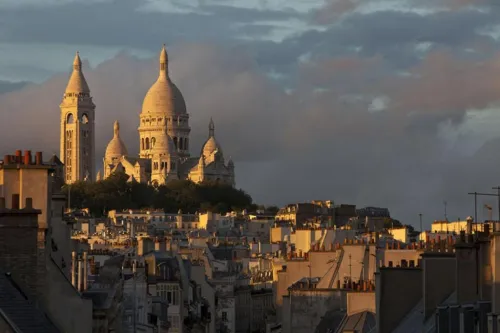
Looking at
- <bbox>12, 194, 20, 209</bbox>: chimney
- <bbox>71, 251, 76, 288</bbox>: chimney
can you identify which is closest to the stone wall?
<bbox>71, 251, 76, 288</bbox>: chimney

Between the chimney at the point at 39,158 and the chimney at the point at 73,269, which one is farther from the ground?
the chimney at the point at 39,158

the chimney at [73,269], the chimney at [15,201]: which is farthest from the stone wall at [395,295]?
the chimney at [15,201]

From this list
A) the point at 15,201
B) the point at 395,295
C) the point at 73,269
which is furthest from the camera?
the point at 73,269

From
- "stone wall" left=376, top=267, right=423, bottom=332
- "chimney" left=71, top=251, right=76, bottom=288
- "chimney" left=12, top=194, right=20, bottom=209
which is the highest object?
"chimney" left=12, top=194, right=20, bottom=209

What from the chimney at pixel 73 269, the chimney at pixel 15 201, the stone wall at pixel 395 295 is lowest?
the stone wall at pixel 395 295

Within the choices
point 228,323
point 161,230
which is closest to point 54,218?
point 228,323

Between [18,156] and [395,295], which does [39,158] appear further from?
[395,295]

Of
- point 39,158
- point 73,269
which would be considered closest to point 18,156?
point 39,158

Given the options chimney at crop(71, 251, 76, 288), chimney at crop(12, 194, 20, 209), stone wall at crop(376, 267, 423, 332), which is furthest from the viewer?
chimney at crop(71, 251, 76, 288)

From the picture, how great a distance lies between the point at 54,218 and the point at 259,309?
3386 inches

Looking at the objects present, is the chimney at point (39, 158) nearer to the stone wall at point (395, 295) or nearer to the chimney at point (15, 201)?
the chimney at point (15, 201)

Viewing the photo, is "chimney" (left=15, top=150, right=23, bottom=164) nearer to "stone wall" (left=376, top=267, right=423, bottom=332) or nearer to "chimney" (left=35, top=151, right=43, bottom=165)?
"chimney" (left=35, top=151, right=43, bottom=165)

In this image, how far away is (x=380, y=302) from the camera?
95.5ft

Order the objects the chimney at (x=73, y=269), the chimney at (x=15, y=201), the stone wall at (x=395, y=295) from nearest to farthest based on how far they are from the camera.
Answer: the chimney at (x=15, y=201) → the stone wall at (x=395, y=295) → the chimney at (x=73, y=269)
